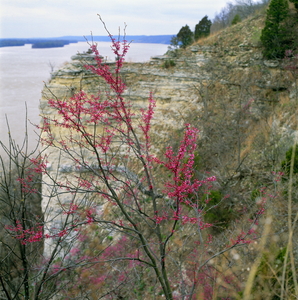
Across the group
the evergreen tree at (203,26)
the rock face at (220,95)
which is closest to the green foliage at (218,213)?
the rock face at (220,95)

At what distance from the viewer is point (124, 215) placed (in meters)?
9.23

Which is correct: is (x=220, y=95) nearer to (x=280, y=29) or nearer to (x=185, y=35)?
(x=280, y=29)

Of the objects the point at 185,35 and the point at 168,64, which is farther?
the point at 185,35

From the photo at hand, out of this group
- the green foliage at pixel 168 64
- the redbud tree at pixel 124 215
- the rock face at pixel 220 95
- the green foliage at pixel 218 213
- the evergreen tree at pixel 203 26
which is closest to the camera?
the redbud tree at pixel 124 215

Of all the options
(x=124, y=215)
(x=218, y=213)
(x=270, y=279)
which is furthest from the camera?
(x=124, y=215)

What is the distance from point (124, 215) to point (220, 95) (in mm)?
7813

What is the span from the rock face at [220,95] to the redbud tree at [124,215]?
1517mm

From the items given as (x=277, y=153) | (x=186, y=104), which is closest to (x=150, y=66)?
(x=186, y=104)

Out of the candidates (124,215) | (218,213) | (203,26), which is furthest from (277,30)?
(203,26)

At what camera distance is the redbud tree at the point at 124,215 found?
143 inches

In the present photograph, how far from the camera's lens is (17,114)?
854 inches

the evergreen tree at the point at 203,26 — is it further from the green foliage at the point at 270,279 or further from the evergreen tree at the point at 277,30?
the green foliage at the point at 270,279

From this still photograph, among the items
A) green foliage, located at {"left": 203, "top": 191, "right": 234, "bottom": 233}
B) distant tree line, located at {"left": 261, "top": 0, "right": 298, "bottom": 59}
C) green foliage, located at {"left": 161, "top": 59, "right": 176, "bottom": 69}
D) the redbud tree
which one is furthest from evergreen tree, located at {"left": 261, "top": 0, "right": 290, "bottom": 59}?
green foliage, located at {"left": 203, "top": 191, "right": 234, "bottom": 233}

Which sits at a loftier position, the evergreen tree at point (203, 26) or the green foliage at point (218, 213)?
the evergreen tree at point (203, 26)
